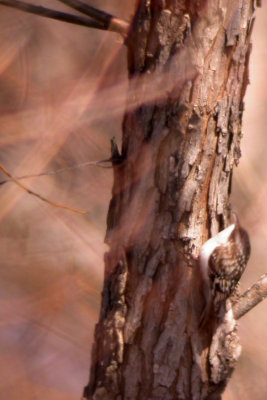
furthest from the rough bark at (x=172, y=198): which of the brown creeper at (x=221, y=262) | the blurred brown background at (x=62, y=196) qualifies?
the blurred brown background at (x=62, y=196)

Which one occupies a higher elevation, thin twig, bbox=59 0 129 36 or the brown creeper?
thin twig, bbox=59 0 129 36

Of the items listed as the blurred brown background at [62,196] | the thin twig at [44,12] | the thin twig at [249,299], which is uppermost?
the blurred brown background at [62,196]

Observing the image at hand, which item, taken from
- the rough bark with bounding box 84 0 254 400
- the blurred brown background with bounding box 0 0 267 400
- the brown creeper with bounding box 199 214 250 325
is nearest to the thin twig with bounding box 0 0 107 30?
the rough bark with bounding box 84 0 254 400

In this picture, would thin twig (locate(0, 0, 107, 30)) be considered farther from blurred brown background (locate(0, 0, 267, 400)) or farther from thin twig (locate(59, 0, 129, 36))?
blurred brown background (locate(0, 0, 267, 400))

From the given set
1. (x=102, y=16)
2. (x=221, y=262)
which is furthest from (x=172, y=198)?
(x=102, y=16)

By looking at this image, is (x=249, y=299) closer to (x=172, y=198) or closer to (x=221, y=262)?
(x=221, y=262)

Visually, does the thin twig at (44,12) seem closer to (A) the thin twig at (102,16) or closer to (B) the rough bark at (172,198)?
(A) the thin twig at (102,16)
